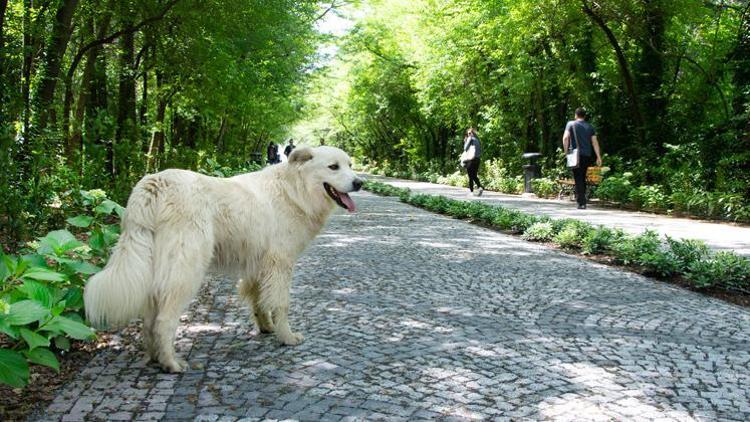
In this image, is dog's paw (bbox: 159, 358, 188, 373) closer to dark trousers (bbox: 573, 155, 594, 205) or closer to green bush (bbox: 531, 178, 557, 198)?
dark trousers (bbox: 573, 155, 594, 205)

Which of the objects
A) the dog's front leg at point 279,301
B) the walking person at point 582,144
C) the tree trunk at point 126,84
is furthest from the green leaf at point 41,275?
the walking person at point 582,144

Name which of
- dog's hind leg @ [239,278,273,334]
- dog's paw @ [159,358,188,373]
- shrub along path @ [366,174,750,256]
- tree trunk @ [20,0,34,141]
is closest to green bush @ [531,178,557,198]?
shrub along path @ [366,174,750,256]

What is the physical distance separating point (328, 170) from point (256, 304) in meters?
1.13

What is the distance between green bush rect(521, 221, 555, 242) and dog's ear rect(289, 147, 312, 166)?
19.6 ft

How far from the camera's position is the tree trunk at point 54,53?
858cm

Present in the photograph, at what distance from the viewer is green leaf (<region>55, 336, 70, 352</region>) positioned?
3.46 metres

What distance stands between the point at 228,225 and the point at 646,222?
1044cm

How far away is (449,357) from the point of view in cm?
382

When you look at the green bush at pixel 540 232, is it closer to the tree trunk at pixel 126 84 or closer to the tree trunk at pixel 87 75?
the tree trunk at pixel 126 84

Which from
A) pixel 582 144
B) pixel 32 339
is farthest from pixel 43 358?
pixel 582 144

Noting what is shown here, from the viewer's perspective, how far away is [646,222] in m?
11.9

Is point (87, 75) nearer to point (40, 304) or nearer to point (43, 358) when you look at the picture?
point (40, 304)

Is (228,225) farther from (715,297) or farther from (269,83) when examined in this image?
(269,83)

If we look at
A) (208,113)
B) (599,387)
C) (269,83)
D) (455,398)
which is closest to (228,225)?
(455,398)
